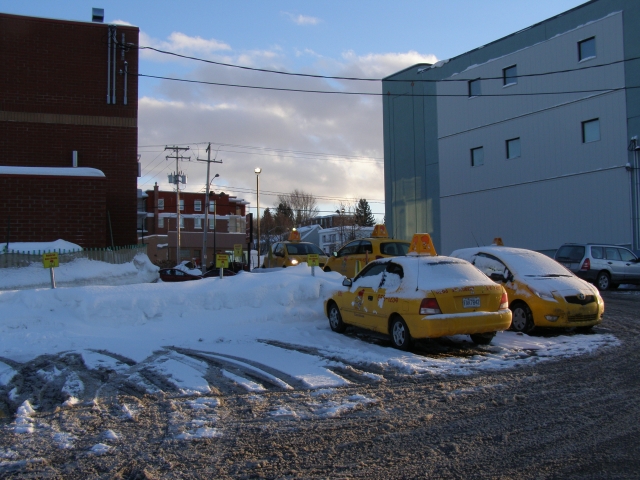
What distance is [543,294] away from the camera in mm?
10328

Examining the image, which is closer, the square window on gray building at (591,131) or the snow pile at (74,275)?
the snow pile at (74,275)

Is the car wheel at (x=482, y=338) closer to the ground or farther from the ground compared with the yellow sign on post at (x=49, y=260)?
closer to the ground

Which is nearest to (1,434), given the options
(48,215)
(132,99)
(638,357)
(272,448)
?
(272,448)

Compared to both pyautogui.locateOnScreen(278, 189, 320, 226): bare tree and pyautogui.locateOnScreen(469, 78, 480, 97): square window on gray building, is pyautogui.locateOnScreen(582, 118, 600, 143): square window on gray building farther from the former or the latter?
pyautogui.locateOnScreen(278, 189, 320, 226): bare tree

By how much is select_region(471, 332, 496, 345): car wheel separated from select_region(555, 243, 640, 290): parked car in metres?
12.2

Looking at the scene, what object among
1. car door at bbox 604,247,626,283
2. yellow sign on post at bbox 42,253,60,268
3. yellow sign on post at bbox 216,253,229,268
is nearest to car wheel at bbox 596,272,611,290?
car door at bbox 604,247,626,283

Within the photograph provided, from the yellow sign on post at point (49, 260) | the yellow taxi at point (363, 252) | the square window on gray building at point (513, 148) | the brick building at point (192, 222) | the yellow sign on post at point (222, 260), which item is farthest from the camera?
the brick building at point (192, 222)

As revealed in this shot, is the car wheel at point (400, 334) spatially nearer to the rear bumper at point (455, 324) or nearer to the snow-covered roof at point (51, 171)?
the rear bumper at point (455, 324)

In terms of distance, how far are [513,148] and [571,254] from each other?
39.8 ft

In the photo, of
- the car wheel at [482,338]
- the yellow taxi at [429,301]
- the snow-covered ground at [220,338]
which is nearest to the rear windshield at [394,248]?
the snow-covered ground at [220,338]

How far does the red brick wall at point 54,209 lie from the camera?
18.1 metres

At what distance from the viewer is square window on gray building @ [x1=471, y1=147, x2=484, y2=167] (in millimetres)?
33094

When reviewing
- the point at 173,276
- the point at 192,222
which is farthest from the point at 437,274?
the point at 192,222

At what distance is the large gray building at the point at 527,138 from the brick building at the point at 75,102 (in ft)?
57.3
